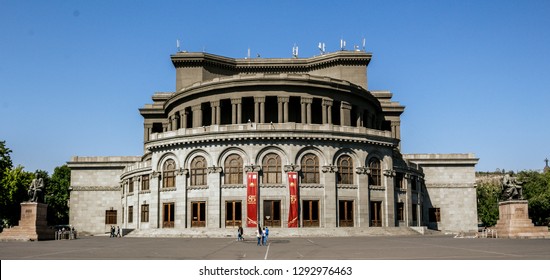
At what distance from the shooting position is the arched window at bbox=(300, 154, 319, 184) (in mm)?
52219

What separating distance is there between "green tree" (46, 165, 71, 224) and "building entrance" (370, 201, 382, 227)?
194ft

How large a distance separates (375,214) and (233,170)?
14.5 m

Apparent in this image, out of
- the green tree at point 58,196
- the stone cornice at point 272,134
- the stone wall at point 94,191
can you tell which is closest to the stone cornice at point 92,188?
the stone wall at point 94,191

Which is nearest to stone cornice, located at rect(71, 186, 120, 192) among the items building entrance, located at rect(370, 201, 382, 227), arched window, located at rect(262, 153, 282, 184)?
arched window, located at rect(262, 153, 282, 184)

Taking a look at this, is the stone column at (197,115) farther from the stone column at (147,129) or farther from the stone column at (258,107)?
the stone column at (147,129)

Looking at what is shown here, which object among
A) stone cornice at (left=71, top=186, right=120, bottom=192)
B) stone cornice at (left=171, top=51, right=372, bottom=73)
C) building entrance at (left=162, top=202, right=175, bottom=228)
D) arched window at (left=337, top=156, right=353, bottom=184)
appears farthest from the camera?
stone cornice at (left=71, top=186, right=120, bottom=192)

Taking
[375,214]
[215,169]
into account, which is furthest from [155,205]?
[375,214]

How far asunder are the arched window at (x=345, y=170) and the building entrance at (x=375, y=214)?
352 cm

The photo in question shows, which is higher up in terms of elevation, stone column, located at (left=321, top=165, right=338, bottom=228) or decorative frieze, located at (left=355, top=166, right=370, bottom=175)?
decorative frieze, located at (left=355, top=166, right=370, bottom=175)

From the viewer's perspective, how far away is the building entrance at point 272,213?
50.8m

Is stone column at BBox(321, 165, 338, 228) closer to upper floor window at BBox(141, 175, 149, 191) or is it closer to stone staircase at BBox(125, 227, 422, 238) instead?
stone staircase at BBox(125, 227, 422, 238)

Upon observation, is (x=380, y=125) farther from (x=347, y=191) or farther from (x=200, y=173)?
(x=200, y=173)

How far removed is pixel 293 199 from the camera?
50.9m

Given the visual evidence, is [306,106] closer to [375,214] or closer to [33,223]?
[375,214]
